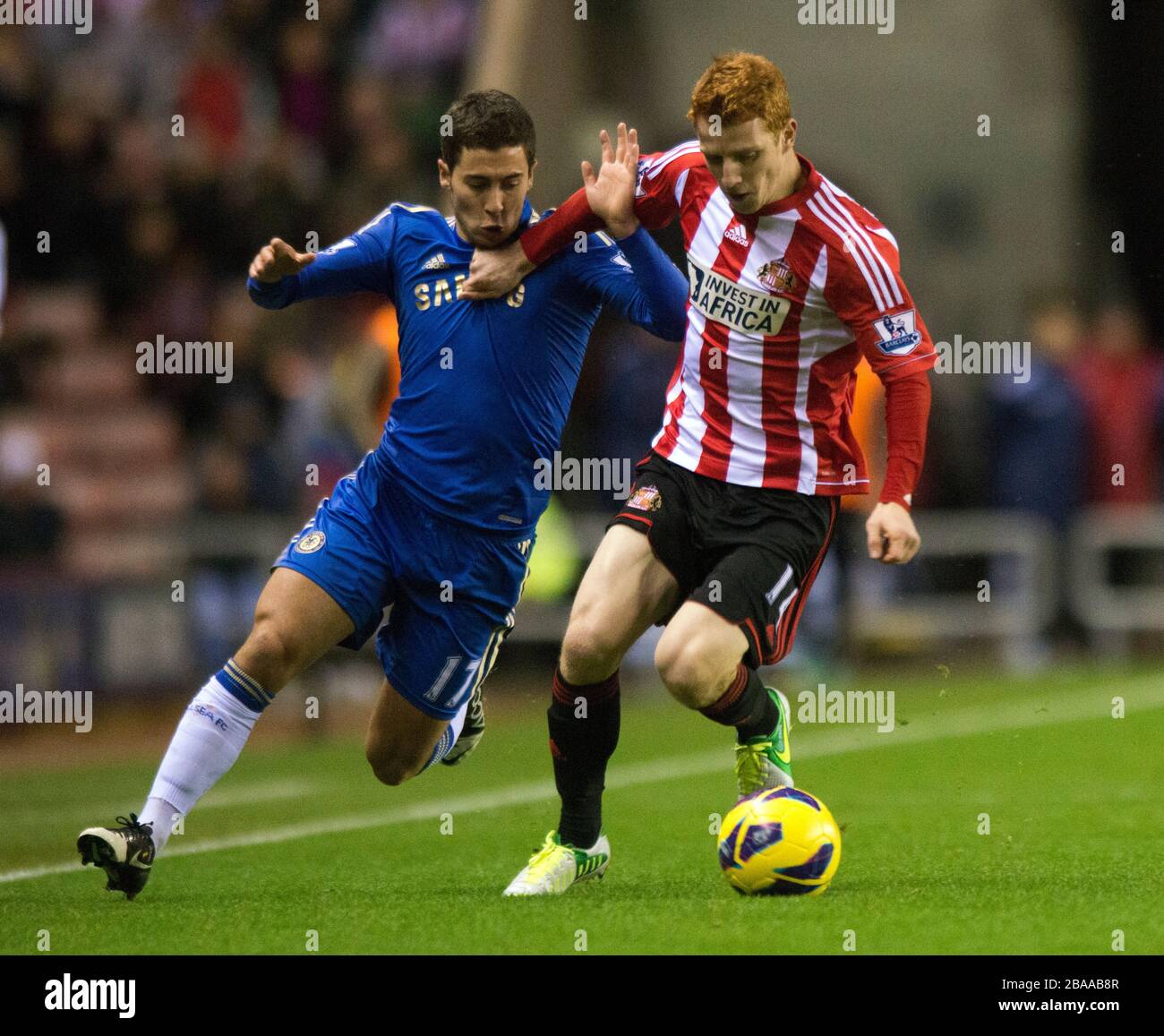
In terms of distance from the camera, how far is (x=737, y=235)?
22.0ft

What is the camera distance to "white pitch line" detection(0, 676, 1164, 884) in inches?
341

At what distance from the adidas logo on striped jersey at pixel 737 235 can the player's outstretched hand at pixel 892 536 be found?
106cm

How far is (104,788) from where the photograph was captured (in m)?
10.9

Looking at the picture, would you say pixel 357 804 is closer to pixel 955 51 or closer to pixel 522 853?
pixel 522 853

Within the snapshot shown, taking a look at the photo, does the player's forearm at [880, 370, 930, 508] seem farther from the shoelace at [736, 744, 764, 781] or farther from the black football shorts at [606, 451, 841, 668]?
the shoelace at [736, 744, 764, 781]

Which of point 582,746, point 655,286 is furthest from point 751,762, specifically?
point 655,286

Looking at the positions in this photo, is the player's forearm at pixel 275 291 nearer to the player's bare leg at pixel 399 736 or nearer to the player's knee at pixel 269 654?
the player's knee at pixel 269 654

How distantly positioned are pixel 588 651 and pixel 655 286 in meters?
1.21

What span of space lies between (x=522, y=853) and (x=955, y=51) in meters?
12.0

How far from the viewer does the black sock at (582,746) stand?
6910 millimetres

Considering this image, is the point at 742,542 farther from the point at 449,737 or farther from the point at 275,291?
the point at 275,291

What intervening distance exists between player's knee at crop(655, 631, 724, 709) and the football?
1.30 feet

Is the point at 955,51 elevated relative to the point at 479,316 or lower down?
elevated

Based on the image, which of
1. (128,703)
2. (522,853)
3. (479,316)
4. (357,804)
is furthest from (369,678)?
(479,316)
